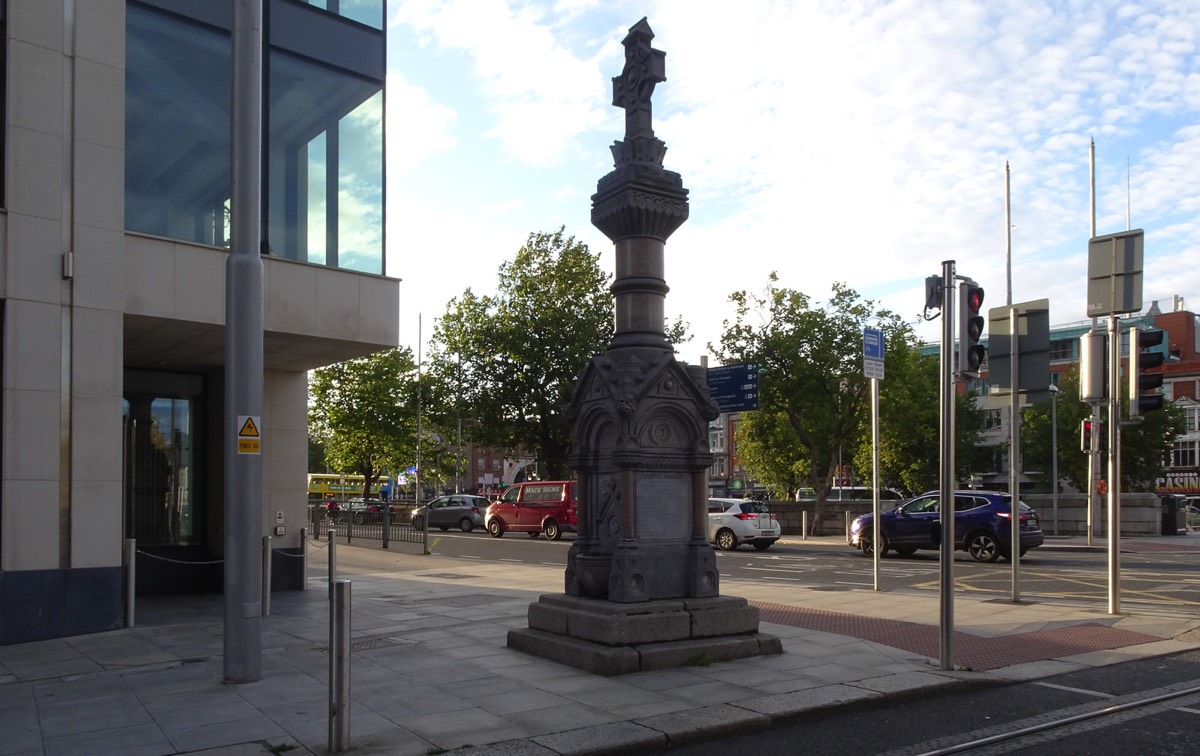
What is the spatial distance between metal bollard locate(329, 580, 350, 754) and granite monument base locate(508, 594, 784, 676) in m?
2.86

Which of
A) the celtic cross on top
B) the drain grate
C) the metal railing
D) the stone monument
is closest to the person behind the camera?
the stone monument

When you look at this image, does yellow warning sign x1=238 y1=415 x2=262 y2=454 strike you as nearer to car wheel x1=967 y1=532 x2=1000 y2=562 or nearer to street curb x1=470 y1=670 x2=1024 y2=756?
street curb x1=470 y1=670 x2=1024 y2=756

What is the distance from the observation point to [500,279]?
163ft

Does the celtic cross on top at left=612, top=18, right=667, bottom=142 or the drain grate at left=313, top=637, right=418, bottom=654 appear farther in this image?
the drain grate at left=313, top=637, right=418, bottom=654

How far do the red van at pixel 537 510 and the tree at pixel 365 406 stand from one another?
54.6 ft

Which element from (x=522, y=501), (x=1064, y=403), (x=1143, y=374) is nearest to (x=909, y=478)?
(x=1064, y=403)

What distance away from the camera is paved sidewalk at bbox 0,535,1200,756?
649 cm

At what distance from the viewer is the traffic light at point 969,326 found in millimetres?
9203

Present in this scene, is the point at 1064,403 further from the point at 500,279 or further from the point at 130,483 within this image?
the point at 130,483

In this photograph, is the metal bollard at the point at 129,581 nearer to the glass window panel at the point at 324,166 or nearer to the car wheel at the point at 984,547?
the glass window panel at the point at 324,166

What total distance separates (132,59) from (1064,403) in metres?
58.4

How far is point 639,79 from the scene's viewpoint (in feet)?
32.4

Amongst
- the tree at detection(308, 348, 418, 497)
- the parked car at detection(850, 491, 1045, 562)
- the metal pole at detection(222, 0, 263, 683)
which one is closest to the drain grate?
the metal pole at detection(222, 0, 263, 683)

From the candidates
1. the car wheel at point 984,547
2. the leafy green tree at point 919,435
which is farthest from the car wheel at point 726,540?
the leafy green tree at point 919,435
